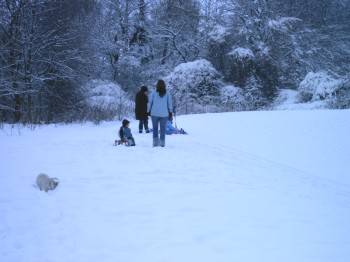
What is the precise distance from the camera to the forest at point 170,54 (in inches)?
606

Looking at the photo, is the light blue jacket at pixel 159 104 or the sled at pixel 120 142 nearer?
the light blue jacket at pixel 159 104

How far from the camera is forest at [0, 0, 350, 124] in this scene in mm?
15398

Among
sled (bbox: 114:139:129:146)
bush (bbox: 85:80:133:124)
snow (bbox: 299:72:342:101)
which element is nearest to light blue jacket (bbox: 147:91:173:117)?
sled (bbox: 114:139:129:146)

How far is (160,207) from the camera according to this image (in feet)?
13.6

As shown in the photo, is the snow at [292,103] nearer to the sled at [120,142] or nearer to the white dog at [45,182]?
the sled at [120,142]

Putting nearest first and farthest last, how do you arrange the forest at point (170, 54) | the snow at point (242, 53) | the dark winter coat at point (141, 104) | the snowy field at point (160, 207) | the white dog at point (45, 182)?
the snowy field at point (160, 207) < the white dog at point (45, 182) < the dark winter coat at point (141, 104) < the forest at point (170, 54) < the snow at point (242, 53)

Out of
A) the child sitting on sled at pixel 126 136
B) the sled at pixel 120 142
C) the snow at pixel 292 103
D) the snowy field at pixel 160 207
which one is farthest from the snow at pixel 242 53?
the sled at pixel 120 142

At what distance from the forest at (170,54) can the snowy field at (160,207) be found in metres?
7.98

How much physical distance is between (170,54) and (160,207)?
25.5 m

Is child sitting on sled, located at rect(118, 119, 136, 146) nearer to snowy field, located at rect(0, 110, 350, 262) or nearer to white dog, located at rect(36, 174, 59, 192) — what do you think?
snowy field, located at rect(0, 110, 350, 262)

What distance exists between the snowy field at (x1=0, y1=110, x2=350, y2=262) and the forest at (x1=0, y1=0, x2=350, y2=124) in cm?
798

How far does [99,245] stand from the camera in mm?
3145

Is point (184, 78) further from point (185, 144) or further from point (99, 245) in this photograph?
point (99, 245)

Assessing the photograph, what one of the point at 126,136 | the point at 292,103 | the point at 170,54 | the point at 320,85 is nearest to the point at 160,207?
the point at 126,136
